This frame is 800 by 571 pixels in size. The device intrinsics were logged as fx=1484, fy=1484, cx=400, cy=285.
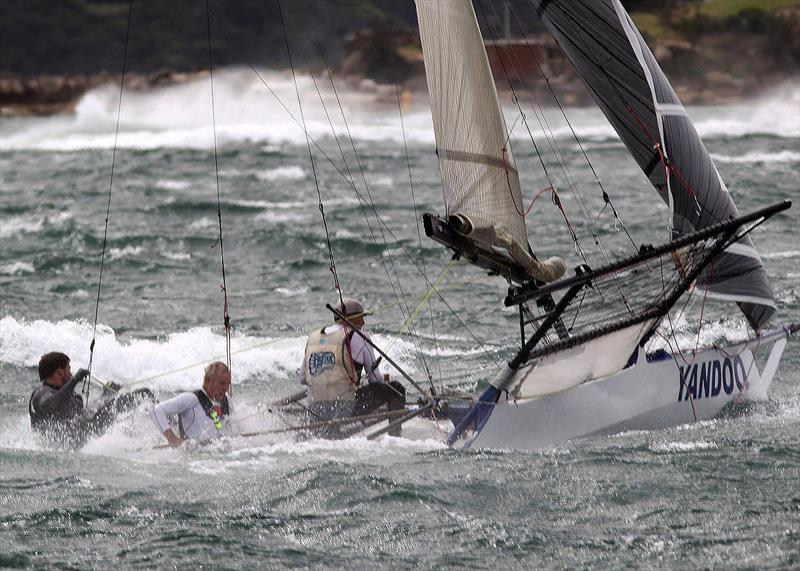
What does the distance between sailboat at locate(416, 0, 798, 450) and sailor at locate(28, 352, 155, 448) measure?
106 inches

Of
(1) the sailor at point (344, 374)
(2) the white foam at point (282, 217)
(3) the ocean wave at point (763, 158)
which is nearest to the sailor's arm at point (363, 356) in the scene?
(1) the sailor at point (344, 374)

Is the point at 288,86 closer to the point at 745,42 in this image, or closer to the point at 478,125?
the point at 745,42

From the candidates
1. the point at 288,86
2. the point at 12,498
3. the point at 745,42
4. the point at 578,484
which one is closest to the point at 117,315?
the point at 12,498

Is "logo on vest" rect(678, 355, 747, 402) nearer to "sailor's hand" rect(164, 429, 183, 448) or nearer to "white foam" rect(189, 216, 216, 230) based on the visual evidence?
"sailor's hand" rect(164, 429, 183, 448)

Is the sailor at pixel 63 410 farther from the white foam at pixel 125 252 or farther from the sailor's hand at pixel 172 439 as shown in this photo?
the white foam at pixel 125 252

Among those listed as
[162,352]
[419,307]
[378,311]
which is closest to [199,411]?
[162,352]

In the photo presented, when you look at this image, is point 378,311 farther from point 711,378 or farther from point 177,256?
point 711,378

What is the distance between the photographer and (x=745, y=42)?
52.5 metres

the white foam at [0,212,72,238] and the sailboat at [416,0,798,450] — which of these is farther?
the white foam at [0,212,72,238]

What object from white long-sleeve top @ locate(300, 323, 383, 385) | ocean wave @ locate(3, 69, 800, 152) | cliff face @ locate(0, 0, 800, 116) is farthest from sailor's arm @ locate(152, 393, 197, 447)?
cliff face @ locate(0, 0, 800, 116)

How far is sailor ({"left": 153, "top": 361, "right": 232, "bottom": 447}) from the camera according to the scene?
10250mm

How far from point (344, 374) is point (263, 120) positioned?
106ft

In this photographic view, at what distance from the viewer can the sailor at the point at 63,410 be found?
10828 millimetres

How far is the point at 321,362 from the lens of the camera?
1086 cm
